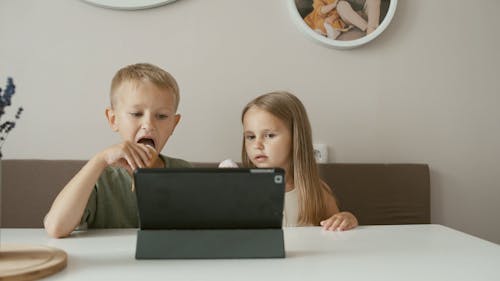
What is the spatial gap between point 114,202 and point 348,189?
86cm

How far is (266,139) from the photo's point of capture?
1.62 metres

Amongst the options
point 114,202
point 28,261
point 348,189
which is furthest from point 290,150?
point 28,261

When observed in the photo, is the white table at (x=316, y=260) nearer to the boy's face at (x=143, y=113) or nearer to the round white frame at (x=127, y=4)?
the boy's face at (x=143, y=113)

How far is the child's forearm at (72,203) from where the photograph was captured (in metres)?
1.10

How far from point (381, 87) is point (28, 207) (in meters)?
1.36

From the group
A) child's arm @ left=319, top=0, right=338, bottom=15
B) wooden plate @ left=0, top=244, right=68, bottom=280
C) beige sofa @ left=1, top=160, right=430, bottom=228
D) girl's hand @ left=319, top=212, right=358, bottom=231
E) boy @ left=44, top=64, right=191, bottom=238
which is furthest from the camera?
child's arm @ left=319, top=0, right=338, bottom=15

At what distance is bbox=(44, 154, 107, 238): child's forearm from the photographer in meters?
1.10

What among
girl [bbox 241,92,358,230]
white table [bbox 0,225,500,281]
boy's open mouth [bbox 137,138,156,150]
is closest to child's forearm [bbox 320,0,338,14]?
girl [bbox 241,92,358,230]

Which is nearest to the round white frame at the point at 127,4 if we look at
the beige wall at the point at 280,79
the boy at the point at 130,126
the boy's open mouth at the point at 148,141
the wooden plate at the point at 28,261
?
the beige wall at the point at 280,79

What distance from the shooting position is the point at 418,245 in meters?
1.05

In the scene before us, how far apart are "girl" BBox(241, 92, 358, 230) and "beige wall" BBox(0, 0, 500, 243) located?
29 cm

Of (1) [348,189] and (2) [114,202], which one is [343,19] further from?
(2) [114,202]

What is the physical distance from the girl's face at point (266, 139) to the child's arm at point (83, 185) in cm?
53

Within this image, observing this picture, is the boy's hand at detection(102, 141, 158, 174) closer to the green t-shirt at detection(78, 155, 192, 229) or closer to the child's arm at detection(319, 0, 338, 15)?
the green t-shirt at detection(78, 155, 192, 229)
